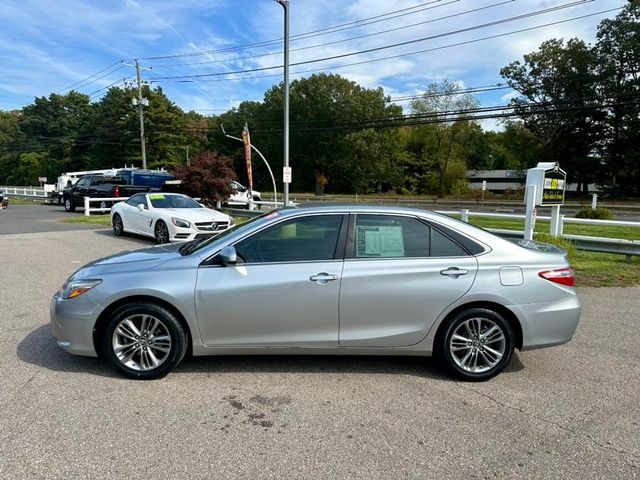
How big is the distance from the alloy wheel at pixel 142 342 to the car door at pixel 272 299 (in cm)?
36

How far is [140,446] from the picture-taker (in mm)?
2945

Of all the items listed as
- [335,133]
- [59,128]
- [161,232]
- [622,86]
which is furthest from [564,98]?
[59,128]

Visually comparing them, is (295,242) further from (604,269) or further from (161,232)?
(161,232)

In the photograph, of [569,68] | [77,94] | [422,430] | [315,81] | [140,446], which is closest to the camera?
[140,446]

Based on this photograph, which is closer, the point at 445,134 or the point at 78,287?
the point at 78,287

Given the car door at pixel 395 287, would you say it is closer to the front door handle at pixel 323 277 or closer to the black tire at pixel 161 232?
the front door handle at pixel 323 277

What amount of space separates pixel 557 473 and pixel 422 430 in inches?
33.6

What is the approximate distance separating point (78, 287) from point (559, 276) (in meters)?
4.21

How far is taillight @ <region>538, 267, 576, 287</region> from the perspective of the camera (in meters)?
A: 4.01

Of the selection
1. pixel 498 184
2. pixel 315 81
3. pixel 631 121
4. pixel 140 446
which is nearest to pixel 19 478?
pixel 140 446

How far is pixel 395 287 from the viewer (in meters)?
3.90

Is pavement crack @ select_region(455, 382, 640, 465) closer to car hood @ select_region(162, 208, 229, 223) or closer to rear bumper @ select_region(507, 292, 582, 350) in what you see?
rear bumper @ select_region(507, 292, 582, 350)

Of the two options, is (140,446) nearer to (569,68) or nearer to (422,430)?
(422,430)

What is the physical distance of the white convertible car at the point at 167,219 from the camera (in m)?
11.7
